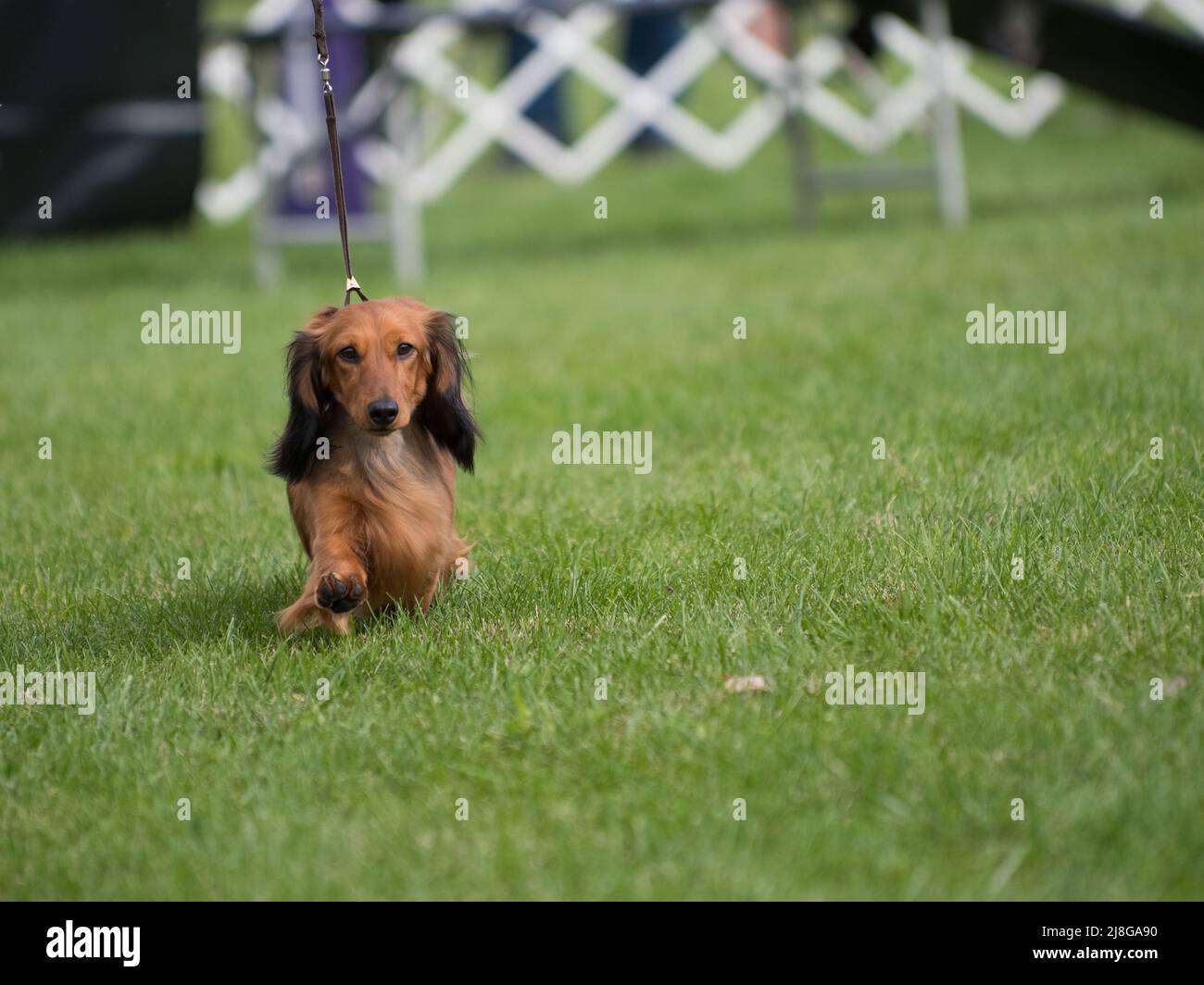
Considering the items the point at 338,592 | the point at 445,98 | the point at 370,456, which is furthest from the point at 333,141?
the point at 445,98

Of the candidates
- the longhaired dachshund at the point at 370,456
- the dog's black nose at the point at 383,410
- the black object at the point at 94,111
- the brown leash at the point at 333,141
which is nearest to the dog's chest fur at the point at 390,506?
the longhaired dachshund at the point at 370,456

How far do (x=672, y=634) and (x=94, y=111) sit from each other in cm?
947

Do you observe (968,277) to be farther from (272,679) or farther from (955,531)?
(272,679)

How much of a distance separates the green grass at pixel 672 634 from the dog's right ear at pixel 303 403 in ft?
1.48

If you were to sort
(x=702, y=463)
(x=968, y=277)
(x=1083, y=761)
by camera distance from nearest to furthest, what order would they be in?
(x=1083, y=761)
(x=702, y=463)
(x=968, y=277)

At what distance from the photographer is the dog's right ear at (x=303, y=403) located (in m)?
3.70

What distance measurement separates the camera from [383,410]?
3.46 m

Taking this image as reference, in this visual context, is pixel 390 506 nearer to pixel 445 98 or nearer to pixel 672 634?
pixel 672 634

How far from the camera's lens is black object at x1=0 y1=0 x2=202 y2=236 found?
11.2m

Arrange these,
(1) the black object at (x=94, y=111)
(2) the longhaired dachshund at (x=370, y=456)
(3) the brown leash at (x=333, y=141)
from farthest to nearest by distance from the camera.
A: 1. (1) the black object at (x=94, y=111)
2. (3) the brown leash at (x=333, y=141)
3. (2) the longhaired dachshund at (x=370, y=456)

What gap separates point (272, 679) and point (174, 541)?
4.78ft

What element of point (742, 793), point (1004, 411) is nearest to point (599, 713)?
point (742, 793)

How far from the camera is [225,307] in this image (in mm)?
9258

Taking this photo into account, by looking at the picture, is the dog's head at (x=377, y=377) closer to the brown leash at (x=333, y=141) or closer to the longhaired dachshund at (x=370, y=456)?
the longhaired dachshund at (x=370, y=456)
